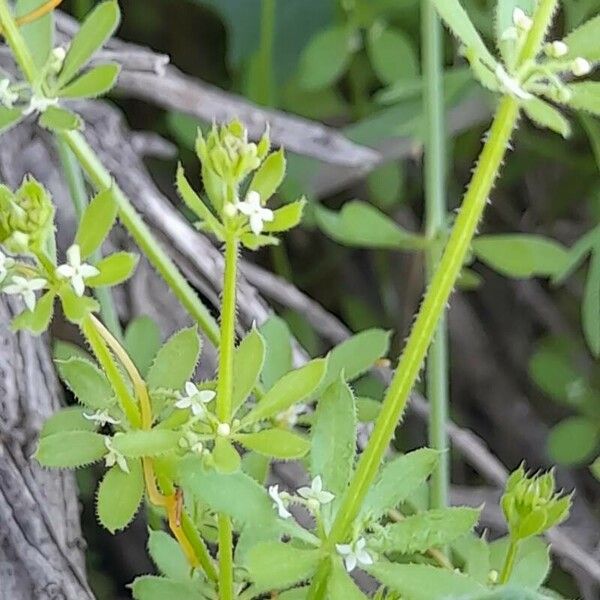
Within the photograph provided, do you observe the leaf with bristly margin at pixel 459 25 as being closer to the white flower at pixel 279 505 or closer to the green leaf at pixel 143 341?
the white flower at pixel 279 505

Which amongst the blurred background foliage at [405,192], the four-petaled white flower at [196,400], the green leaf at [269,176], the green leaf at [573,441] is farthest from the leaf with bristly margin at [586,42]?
the green leaf at [573,441]

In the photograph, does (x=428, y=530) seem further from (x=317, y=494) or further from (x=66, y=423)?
(x=66, y=423)

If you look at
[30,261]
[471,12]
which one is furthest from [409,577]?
[471,12]

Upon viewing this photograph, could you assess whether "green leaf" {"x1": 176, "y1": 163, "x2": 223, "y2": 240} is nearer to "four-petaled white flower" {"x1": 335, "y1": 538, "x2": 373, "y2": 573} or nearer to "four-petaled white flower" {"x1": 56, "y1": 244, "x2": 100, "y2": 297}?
"four-petaled white flower" {"x1": 56, "y1": 244, "x2": 100, "y2": 297}

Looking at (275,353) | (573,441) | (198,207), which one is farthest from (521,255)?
(198,207)

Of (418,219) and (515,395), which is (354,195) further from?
(515,395)
